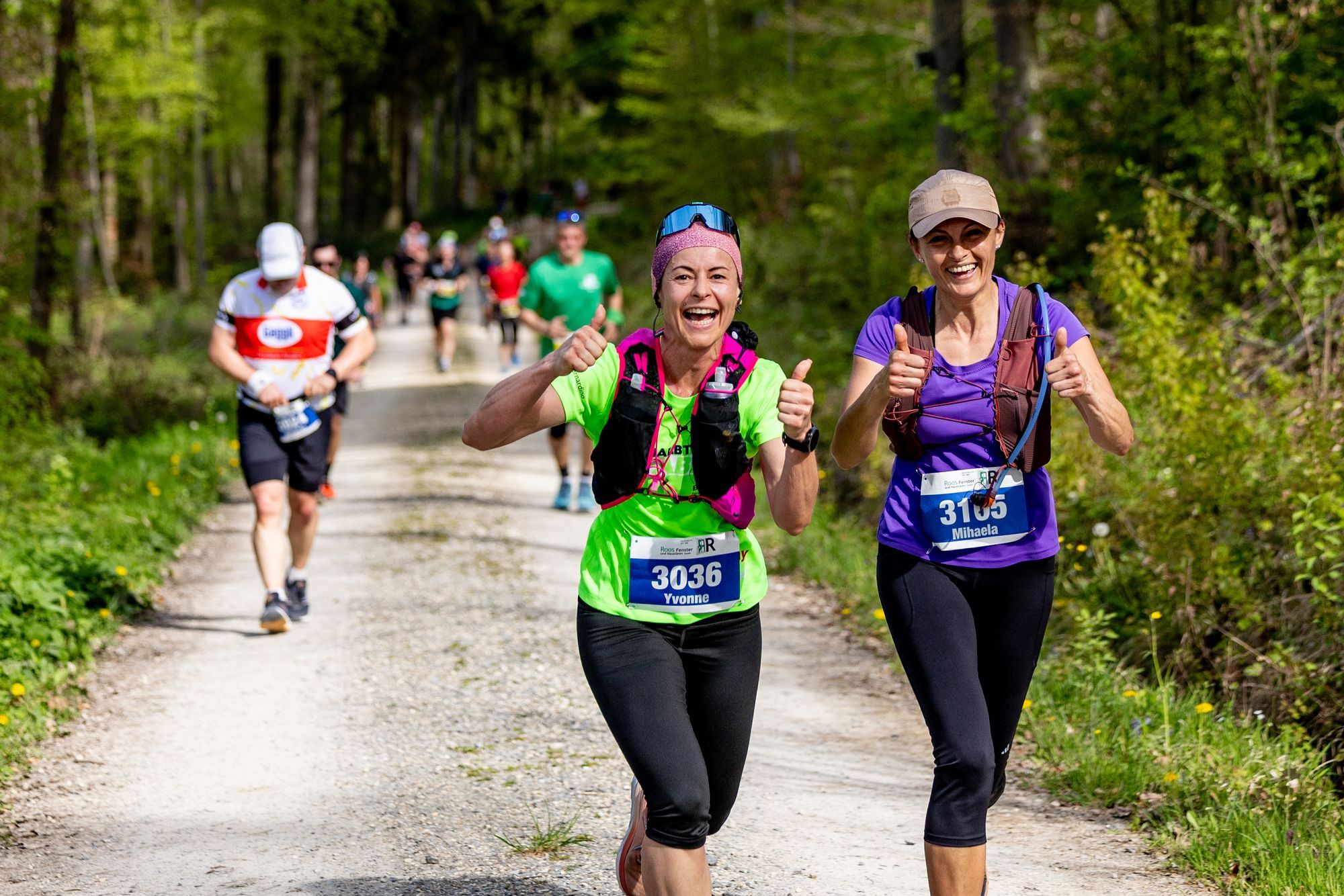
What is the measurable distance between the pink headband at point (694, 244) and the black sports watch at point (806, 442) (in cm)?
45

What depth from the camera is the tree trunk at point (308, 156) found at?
106 ft

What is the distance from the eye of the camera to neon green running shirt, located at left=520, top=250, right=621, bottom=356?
10.7 m

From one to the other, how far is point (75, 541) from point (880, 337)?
6.26 metres

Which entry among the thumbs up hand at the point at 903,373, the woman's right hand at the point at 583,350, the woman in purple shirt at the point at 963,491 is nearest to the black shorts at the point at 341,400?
the woman in purple shirt at the point at 963,491

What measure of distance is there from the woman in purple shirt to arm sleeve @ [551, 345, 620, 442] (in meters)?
0.60

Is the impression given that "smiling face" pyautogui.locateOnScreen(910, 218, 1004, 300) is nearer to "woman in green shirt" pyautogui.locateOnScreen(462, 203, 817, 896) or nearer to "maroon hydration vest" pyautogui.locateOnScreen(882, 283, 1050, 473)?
"maroon hydration vest" pyautogui.locateOnScreen(882, 283, 1050, 473)

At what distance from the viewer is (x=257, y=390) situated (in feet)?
24.2

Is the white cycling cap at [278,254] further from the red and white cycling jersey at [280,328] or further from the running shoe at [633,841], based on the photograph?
Answer: the running shoe at [633,841]

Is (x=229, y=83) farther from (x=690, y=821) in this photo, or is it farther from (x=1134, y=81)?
(x=690, y=821)

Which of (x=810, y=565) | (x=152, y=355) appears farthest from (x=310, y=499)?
(x=152, y=355)

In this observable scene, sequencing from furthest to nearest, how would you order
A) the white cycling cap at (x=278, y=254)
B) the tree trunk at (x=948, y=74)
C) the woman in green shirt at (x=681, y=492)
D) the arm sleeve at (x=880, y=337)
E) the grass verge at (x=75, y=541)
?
the tree trunk at (x=948, y=74) < the white cycling cap at (x=278, y=254) < the grass verge at (x=75, y=541) < the arm sleeve at (x=880, y=337) < the woman in green shirt at (x=681, y=492)

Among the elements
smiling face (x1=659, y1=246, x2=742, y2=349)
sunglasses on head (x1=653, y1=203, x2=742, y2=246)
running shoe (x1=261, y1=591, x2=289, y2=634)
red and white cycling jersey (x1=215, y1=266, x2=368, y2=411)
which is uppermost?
sunglasses on head (x1=653, y1=203, x2=742, y2=246)

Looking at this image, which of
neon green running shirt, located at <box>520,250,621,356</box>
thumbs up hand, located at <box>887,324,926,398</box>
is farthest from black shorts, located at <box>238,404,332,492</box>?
thumbs up hand, located at <box>887,324,926,398</box>

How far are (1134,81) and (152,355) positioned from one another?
59.8 ft
